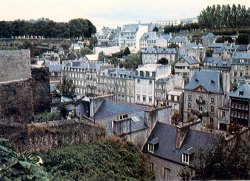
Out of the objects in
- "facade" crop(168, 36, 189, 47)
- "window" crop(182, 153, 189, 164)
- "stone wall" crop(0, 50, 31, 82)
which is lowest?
"window" crop(182, 153, 189, 164)

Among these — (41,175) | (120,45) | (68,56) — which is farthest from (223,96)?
(120,45)

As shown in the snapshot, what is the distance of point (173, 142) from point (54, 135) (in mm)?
6239

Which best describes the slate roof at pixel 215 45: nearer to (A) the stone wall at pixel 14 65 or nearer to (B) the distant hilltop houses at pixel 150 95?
(B) the distant hilltop houses at pixel 150 95

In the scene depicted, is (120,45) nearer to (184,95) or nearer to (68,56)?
(68,56)

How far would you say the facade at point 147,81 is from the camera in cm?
3906

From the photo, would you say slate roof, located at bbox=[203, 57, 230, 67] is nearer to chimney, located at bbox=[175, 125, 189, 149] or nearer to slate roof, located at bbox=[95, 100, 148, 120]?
slate roof, located at bbox=[95, 100, 148, 120]

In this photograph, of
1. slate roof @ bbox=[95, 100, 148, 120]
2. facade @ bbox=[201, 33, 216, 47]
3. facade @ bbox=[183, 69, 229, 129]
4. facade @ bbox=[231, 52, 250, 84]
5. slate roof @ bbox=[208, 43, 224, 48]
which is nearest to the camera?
slate roof @ bbox=[95, 100, 148, 120]

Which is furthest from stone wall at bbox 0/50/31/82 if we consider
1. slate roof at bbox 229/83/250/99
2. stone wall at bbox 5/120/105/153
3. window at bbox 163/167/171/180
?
slate roof at bbox 229/83/250/99

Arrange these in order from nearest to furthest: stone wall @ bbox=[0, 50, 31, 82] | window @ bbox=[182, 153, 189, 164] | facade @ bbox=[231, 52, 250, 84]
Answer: window @ bbox=[182, 153, 189, 164], stone wall @ bbox=[0, 50, 31, 82], facade @ bbox=[231, 52, 250, 84]

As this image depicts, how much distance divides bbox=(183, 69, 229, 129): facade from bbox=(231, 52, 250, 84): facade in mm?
13778

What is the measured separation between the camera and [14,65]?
62.0ft

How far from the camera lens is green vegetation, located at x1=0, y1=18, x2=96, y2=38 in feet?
246

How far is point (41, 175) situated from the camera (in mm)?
5203

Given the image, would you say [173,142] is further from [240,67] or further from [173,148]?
[240,67]
